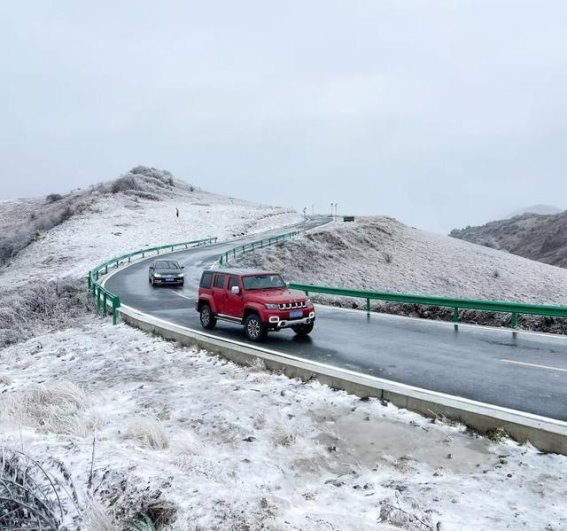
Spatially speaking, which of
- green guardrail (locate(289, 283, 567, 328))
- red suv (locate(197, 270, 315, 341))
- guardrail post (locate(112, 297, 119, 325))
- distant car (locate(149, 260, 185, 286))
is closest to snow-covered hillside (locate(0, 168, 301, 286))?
distant car (locate(149, 260, 185, 286))

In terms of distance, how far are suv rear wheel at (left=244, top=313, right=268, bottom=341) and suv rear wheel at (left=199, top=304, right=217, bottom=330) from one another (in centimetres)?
193

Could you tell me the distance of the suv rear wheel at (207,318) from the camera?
15812 millimetres

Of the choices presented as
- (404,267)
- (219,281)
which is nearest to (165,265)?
(219,281)

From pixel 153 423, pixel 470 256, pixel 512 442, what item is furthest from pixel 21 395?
pixel 470 256

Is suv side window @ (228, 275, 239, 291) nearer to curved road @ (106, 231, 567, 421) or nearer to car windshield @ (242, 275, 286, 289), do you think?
car windshield @ (242, 275, 286, 289)

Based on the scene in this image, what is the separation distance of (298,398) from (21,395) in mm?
5254

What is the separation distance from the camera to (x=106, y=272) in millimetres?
35906

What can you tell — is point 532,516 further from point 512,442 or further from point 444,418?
point 444,418

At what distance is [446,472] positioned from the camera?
627 cm

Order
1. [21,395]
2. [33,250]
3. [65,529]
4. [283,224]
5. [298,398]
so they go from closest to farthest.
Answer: [65,529]
[298,398]
[21,395]
[33,250]
[283,224]

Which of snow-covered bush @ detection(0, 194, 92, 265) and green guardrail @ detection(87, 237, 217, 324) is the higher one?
snow-covered bush @ detection(0, 194, 92, 265)

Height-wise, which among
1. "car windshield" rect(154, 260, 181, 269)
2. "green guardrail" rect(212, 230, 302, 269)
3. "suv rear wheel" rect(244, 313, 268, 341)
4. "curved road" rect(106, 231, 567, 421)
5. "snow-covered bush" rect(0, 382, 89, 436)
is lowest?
"snow-covered bush" rect(0, 382, 89, 436)

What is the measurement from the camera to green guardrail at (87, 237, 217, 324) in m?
18.7

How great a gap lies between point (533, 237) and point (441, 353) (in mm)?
101999
